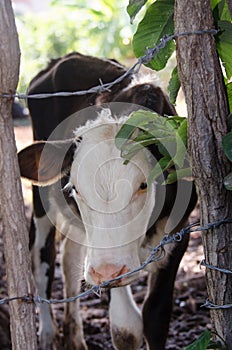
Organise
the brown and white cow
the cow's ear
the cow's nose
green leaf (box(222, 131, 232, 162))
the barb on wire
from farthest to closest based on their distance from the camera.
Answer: the cow's ear → the brown and white cow → the cow's nose → the barb on wire → green leaf (box(222, 131, 232, 162))

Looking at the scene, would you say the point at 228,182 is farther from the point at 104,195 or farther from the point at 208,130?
the point at 104,195

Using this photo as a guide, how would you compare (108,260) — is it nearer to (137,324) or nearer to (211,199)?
(211,199)

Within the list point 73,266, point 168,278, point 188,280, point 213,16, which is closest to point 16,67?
point 213,16

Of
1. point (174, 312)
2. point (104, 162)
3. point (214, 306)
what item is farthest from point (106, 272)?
point (174, 312)

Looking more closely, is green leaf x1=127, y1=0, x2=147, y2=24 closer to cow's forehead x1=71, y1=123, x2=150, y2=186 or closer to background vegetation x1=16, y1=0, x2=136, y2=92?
cow's forehead x1=71, y1=123, x2=150, y2=186

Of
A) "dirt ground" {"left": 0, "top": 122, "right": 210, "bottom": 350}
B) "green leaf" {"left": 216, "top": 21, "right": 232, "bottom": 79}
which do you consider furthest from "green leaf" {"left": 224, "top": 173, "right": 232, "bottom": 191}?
"dirt ground" {"left": 0, "top": 122, "right": 210, "bottom": 350}

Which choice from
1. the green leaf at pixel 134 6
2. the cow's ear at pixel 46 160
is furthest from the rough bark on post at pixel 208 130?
the cow's ear at pixel 46 160

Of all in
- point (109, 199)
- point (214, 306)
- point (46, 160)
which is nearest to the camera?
point (214, 306)

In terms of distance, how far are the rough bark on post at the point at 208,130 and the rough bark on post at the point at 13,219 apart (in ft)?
2.06

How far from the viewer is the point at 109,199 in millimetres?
3502

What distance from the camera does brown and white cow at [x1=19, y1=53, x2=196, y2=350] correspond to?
3.47m

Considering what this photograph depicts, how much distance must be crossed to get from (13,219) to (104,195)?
1.01 metres

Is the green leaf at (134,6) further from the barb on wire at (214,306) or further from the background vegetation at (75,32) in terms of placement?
the background vegetation at (75,32)

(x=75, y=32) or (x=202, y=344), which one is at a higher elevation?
(x=75, y=32)
